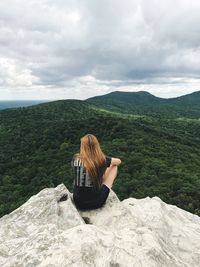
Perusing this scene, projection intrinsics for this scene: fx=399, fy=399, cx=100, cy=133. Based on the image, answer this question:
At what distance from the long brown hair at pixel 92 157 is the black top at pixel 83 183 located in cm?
19

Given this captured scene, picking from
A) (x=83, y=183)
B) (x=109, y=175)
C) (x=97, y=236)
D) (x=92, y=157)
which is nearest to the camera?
(x=97, y=236)

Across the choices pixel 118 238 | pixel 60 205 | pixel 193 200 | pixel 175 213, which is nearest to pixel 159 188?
pixel 193 200

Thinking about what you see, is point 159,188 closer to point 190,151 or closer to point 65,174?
point 65,174

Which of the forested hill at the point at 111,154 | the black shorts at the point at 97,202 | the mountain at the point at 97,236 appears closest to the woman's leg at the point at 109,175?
the black shorts at the point at 97,202

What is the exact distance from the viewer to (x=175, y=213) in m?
19.5

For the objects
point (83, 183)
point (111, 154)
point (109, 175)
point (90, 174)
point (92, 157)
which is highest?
point (92, 157)

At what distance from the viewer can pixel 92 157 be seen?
1580 centimetres

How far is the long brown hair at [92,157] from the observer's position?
1562cm

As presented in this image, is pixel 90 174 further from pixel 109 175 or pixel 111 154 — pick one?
pixel 111 154

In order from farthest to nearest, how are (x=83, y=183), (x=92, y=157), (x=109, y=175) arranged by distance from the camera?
(x=109, y=175) < (x=83, y=183) < (x=92, y=157)

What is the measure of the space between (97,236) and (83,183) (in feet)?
17.1

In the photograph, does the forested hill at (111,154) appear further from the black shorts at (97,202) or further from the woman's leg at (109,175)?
the black shorts at (97,202)

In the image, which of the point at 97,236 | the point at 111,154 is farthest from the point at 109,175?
the point at 111,154

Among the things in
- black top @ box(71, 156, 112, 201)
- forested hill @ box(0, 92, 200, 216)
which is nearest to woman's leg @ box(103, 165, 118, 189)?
black top @ box(71, 156, 112, 201)
